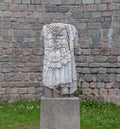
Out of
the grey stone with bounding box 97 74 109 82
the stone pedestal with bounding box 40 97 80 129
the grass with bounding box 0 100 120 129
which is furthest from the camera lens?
the grey stone with bounding box 97 74 109 82

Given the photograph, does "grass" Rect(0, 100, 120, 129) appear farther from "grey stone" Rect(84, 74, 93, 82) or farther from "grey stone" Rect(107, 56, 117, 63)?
"grey stone" Rect(107, 56, 117, 63)

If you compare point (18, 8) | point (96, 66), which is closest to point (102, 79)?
point (96, 66)

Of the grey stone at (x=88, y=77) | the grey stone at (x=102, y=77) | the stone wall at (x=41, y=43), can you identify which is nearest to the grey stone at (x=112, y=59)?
the stone wall at (x=41, y=43)

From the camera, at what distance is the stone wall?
13125 millimetres

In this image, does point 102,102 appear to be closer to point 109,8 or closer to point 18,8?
point 109,8

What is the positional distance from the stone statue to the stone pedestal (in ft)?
1.00

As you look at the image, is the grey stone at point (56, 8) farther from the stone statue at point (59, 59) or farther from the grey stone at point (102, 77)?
the stone statue at point (59, 59)

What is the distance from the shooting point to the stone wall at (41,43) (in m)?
13.1

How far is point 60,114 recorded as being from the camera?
791cm

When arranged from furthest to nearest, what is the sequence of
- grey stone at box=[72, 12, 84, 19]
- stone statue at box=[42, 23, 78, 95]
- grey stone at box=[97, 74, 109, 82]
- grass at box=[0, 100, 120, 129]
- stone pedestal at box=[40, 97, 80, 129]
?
grey stone at box=[72, 12, 84, 19] → grey stone at box=[97, 74, 109, 82] → grass at box=[0, 100, 120, 129] → stone statue at box=[42, 23, 78, 95] → stone pedestal at box=[40, 97, 80, 129]

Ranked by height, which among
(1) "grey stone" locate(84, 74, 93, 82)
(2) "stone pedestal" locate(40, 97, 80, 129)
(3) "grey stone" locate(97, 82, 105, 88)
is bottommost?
(3) "grey stone" locate(97, 82, 105, 88)

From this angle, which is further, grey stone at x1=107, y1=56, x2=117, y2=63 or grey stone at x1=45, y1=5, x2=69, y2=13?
grey stone at x1=45, y1=5, x2=69, y2=13

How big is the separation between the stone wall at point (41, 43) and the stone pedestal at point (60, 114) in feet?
17.2

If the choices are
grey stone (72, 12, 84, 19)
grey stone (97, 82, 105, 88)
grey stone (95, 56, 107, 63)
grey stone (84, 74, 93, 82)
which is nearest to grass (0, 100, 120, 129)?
grey stone (97, 82, 105, 88)
